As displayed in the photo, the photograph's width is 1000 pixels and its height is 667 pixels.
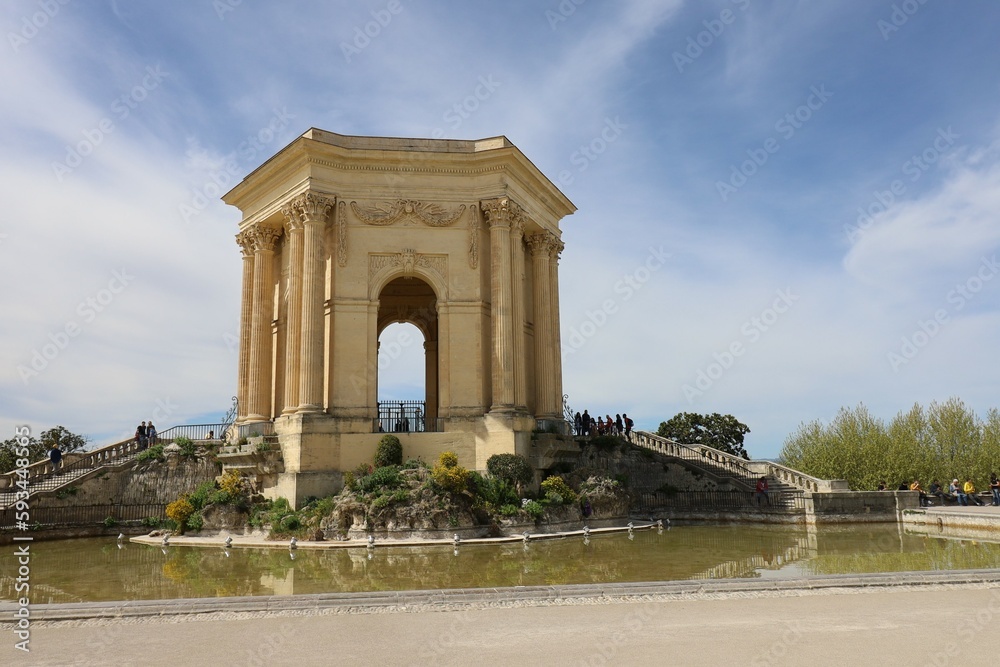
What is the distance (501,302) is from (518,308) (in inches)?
72.2

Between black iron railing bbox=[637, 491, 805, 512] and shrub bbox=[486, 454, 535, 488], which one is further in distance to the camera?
black iron railing bbox=[637, 491, 805, 512]

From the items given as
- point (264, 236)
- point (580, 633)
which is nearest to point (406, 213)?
point (264, 236)

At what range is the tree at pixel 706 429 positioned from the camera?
225 feet

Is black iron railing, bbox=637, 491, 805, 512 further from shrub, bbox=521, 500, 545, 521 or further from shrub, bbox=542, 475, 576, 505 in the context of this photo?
shrub, bbox=521, 500, 545, 521

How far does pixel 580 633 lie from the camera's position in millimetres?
8758

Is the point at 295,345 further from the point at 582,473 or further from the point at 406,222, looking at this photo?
the point at 582,473

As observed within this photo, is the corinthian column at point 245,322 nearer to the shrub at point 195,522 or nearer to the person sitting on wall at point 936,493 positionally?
the shrub at point 195,522

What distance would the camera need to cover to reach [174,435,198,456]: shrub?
1141 inches

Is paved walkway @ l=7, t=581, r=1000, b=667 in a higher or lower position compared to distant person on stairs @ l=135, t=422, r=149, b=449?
lower

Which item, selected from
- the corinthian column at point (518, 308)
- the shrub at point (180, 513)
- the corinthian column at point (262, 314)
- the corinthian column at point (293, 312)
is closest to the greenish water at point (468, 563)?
the shrub at point (180, 513)

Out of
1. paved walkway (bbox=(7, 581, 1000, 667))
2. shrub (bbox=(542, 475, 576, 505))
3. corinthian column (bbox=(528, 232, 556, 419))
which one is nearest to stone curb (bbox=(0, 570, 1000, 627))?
paved walkway (bbox=(7, 581, 1000, 667))

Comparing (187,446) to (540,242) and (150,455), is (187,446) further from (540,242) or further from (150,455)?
(540,242)

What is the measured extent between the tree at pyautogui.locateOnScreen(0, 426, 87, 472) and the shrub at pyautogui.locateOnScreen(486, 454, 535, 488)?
91.4 feet

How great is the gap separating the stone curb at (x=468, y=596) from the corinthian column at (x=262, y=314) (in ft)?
66.7
